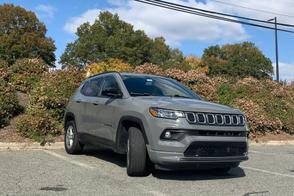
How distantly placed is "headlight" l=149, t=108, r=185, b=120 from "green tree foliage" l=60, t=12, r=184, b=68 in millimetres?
58107

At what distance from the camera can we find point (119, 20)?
2911 inches

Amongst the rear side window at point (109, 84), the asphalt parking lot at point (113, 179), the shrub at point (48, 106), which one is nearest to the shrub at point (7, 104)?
the shrub at point (48, 106)

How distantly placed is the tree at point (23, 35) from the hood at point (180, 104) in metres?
60.1

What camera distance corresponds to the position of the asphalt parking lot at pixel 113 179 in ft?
23.6

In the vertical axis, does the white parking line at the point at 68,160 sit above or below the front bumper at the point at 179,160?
below

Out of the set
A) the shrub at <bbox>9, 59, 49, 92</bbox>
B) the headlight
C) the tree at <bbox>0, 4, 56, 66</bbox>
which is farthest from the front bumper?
the tree at <bbox>0, 4, 56, 66</bbox>

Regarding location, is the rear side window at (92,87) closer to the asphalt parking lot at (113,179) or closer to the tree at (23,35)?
the asphalt parking lot at (113,179)

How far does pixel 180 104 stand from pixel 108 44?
2392 inches

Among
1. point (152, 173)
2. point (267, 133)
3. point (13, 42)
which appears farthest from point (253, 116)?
point (13, 42)

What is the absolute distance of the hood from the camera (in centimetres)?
780

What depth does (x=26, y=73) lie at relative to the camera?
56.9 feet

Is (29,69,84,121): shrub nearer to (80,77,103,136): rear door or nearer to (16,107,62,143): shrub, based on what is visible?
(16,107,62,143): shrub

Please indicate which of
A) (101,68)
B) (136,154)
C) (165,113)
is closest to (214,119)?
(165,113)

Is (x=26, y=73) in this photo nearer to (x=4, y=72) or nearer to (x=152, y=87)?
(x=4, y=72)
